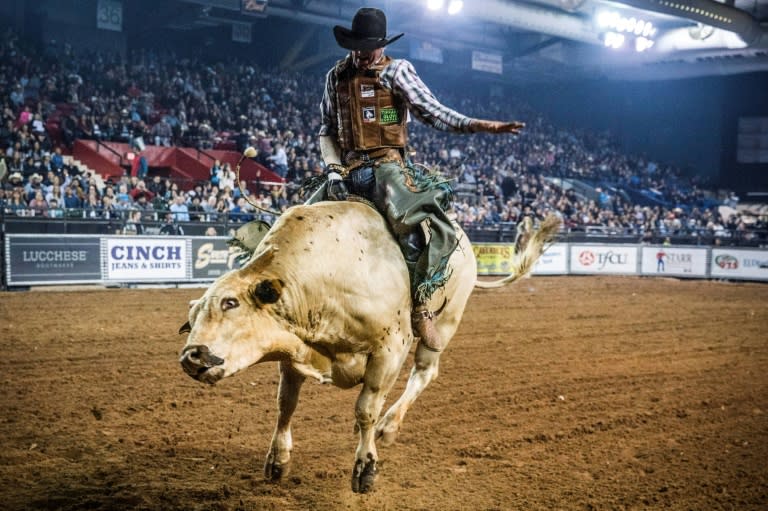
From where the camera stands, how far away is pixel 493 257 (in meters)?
19.0

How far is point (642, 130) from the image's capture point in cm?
3631

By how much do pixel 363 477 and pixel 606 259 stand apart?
18.1m

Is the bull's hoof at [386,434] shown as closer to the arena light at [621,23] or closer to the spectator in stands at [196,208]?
the spectator in stands at [196,208]

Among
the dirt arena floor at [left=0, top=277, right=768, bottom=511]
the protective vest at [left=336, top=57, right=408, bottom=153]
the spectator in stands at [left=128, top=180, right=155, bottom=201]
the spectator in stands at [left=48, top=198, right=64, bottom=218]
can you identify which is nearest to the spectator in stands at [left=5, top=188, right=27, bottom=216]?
the spectator in stands at [left=48, top=198, right=64, bottom=218]

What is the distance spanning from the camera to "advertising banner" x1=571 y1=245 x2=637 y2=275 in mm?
20250

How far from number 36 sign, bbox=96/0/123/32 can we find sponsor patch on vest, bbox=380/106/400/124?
22.4 metres

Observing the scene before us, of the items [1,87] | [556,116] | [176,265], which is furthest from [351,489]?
[556,116]

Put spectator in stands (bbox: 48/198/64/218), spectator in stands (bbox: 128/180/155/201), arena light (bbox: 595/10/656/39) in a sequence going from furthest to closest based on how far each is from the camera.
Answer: arena light (bbox: 595/10/656/39) → spectator in stands (bbox: 128/180/155/201) → spectator in stands (bbox: 48/198/64/218)

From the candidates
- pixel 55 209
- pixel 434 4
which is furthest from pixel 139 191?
pixel 434 4

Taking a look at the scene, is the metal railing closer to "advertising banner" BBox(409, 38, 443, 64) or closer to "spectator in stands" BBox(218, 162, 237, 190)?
"spectator in stands" BBox(218, 162, 237, 190)

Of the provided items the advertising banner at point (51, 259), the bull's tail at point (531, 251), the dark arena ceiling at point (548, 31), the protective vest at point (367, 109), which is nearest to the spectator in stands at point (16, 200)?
the advertising banner at point (51, 259)

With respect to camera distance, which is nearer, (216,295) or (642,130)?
(216,295)

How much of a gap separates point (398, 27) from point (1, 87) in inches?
543

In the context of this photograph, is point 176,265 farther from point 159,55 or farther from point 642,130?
point 642,130
